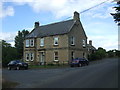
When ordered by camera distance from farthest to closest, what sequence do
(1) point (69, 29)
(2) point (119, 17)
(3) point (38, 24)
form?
(3) point (38, 24) → (1) point (69, 29) → (2) point (119, 17)

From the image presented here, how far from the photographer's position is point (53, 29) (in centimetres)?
4603

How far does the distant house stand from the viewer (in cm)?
4125

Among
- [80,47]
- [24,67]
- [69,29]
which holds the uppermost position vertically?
[69,29]

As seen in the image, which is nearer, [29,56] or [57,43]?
[57,43]

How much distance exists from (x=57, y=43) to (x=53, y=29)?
469 cm

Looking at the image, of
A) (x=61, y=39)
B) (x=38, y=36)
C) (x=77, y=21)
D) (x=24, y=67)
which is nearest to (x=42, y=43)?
(x=38, y=36)

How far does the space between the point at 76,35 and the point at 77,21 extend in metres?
3.17

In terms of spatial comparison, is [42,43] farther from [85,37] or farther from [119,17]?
[119,17]

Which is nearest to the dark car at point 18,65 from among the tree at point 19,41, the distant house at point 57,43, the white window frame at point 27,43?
the distant house at point 57,43

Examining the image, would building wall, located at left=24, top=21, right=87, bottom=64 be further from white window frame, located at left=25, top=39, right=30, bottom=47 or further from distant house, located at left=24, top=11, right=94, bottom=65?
white window frame, located at left=25, top=39, right=30, bottom=47

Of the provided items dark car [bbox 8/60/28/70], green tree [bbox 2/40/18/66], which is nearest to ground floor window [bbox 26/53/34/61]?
green tree [bbox 2/40/18/66]

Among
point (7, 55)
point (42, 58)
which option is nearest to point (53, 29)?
point (42, 58)

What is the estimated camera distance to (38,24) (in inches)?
2115

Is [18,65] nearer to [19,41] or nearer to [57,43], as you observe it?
[57,43]
